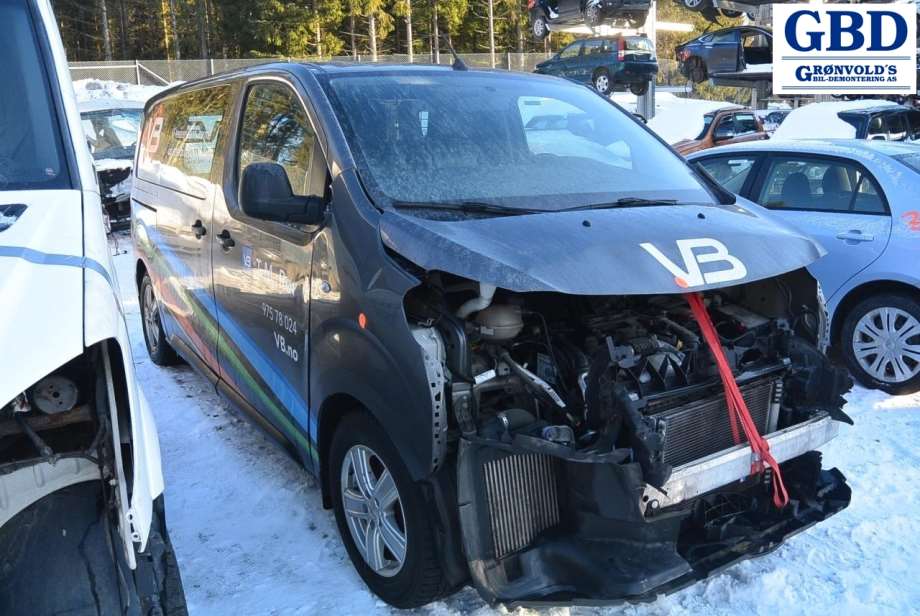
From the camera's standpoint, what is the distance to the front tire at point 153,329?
5.69m

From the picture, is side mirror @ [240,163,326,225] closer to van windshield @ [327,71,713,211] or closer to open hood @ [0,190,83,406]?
van windshield @ [327,71,713,211]

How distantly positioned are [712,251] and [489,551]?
4.22ft

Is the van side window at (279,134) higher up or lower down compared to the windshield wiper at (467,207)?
higher up

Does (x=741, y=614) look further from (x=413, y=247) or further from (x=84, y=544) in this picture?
(x=84, y=544)

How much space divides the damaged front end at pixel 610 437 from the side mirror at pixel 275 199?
2.01 feet

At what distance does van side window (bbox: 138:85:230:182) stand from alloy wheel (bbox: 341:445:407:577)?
77.0 inches

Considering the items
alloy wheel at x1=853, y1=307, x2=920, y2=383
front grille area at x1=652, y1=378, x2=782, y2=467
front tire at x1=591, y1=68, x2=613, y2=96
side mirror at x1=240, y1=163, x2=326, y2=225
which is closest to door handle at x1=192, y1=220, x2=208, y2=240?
side mirror at x1=240, y1=163, x2=326, y2=225

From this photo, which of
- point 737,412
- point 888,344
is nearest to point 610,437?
point 737,412

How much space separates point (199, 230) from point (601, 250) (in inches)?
97.2

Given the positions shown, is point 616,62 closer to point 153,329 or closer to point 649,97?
point 649,97

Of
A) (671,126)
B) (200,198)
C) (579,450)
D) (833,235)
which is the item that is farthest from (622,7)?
(579,450)

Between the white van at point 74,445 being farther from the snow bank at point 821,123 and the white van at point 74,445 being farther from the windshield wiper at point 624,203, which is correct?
the snow bank at point 821,123

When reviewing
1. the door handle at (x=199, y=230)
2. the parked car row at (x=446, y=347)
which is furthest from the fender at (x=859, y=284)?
the door handle at (x=199, y=230)

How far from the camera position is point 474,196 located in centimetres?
304
